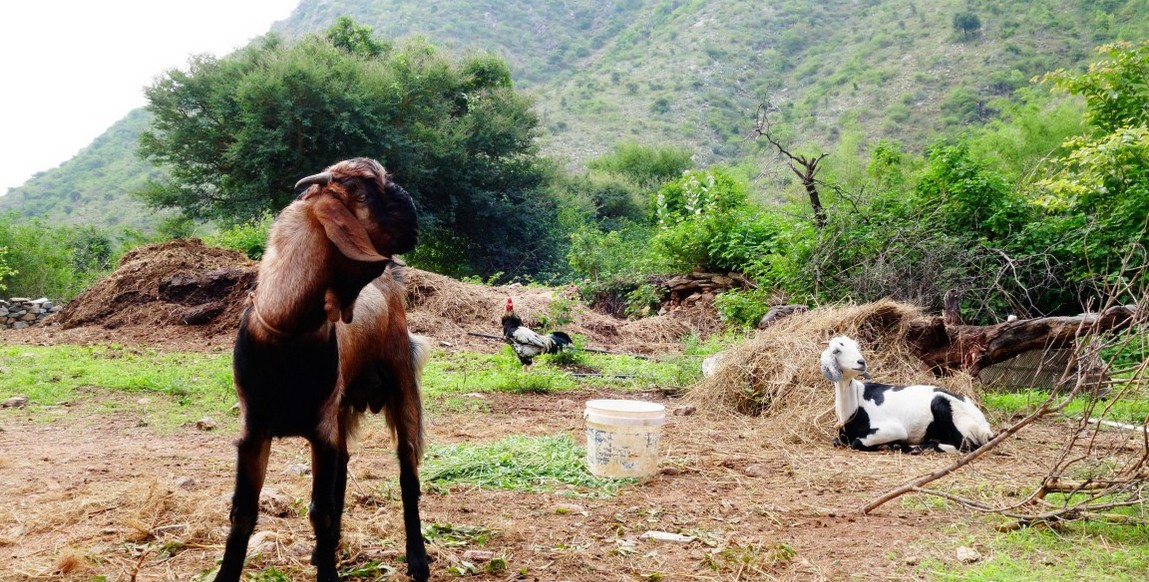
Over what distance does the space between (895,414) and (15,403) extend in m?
7.72

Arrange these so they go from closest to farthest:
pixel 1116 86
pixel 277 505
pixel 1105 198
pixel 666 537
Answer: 1. pixel 666 537
2. pixel 277 505
3. pixel 1105 198
4. pixel 1116 86

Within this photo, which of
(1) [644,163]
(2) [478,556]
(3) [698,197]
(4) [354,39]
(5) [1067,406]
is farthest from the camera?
(1) [644,163]

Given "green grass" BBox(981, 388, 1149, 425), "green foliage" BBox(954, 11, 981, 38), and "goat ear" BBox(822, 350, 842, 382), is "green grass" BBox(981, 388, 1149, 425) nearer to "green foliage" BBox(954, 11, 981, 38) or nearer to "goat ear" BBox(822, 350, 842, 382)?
"goat ear" BBox(822, 350, 842, 382)

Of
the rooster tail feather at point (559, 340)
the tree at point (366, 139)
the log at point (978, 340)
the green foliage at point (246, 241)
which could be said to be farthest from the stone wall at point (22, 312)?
the log at point (978, 340)

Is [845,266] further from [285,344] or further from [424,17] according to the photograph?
[424,17]

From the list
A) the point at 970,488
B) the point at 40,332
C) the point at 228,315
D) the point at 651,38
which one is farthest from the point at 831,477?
the point at 651,38

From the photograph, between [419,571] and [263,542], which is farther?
[263,542]

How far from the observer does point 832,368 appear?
6.18 m

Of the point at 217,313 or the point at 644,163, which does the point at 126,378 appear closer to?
the point at 217,313

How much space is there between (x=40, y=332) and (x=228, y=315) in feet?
9.96

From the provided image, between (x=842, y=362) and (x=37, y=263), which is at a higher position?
(x=37, y=263)

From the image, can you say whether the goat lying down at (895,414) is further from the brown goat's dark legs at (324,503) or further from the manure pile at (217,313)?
the manure pile at (217,313)

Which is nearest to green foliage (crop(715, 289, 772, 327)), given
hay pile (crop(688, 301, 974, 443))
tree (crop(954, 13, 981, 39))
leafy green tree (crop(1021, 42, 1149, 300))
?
hay pile (crop(688, 301, 974, 443))

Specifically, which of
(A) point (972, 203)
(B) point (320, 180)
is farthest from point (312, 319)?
(A) point (972, 203)
